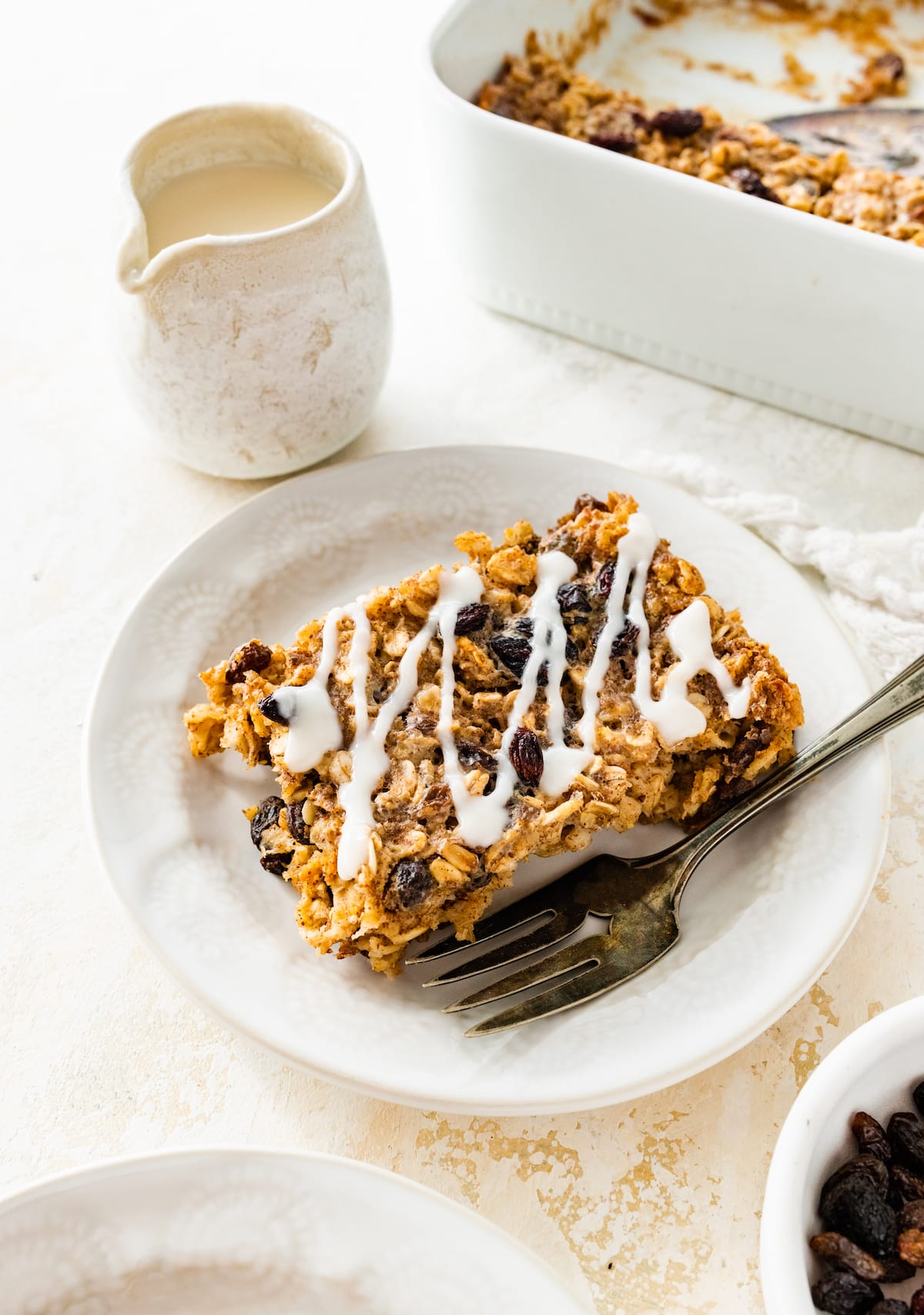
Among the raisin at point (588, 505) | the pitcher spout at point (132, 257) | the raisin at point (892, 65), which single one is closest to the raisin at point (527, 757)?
the raisin at point (588, 505)

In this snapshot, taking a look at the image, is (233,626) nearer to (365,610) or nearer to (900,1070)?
(365,610)

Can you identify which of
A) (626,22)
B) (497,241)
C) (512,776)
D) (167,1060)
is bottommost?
(167,1060)

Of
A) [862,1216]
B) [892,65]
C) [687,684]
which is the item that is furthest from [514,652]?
[892,65]

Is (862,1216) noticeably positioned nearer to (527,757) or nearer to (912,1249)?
(912,1249)

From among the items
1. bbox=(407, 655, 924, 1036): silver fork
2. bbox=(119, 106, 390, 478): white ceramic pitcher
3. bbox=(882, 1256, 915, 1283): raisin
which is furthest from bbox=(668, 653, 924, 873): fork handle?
bbox=(119, 106, 390, 478): white ceramic pitcher

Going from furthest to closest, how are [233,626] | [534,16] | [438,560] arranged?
[534,16] < [438,560] < [233,626]

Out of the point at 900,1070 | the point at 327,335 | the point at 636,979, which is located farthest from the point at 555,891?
the point at 327,335

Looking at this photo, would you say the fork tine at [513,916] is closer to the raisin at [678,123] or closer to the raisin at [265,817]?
the raisin at [265,817]

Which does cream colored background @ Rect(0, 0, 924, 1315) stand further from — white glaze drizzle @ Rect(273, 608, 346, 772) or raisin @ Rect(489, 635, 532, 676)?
raisin @ Rect(489, 635, 532, 676)
